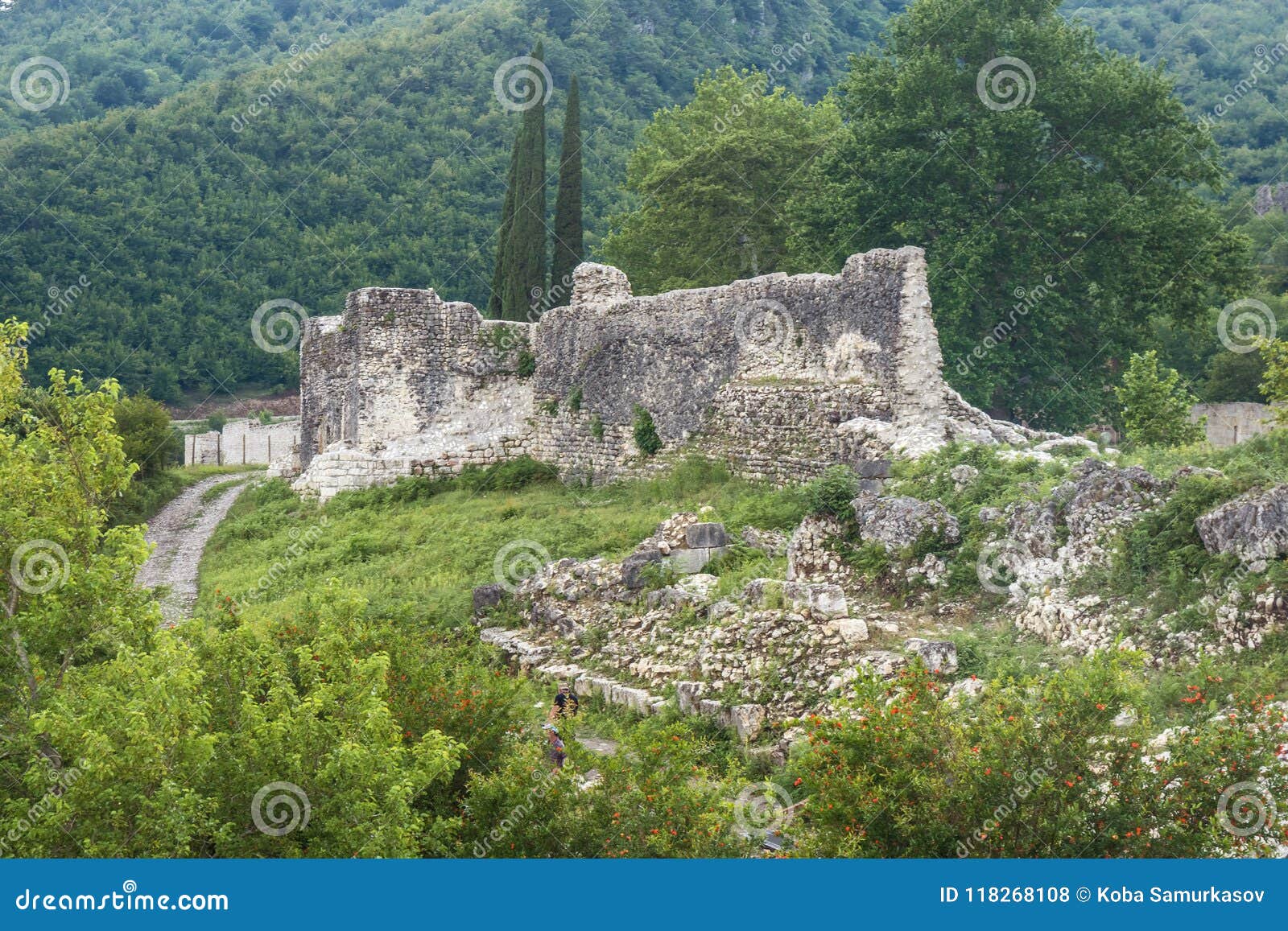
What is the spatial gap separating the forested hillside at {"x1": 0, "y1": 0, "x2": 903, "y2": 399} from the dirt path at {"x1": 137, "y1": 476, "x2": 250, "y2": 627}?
19.6m

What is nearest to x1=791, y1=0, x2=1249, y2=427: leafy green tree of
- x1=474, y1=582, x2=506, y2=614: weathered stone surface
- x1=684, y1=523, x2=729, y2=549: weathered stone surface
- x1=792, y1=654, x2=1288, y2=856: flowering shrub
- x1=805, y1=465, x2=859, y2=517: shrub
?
x1=805, y1=465, x2=859, y2=517: shrub

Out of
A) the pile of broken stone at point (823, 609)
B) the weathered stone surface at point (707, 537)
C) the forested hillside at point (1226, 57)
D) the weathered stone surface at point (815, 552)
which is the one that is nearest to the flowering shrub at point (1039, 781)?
the pile of broken stone at point (823, 609)

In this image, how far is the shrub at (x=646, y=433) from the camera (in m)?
23.9

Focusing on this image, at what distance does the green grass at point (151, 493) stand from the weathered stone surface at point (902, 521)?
15053 mm

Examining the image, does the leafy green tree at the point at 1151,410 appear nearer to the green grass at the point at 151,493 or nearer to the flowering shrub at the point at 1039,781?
the flowering shrub at the point at 1039,781

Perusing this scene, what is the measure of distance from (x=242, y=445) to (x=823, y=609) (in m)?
29.9

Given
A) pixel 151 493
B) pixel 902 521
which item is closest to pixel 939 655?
pixel 902 521

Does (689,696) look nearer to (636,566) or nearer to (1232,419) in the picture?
(636,566)

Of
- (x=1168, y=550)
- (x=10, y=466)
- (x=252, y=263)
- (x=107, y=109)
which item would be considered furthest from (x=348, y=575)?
(x=107, y=109)

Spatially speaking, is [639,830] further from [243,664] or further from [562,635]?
[562,635]

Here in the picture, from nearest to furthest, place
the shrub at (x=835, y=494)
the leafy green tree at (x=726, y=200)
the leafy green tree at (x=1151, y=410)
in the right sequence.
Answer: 1. the shrub at (x=835, y=494)
2. the leafy green tree at (x=1151, y=410)
3. the leafy green tree at (x=726, y=200)

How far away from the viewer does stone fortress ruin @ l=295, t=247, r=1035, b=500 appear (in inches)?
783

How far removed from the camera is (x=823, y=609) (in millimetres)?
14898

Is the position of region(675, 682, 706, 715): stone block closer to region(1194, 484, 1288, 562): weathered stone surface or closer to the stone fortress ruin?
the stone fortress ruin
